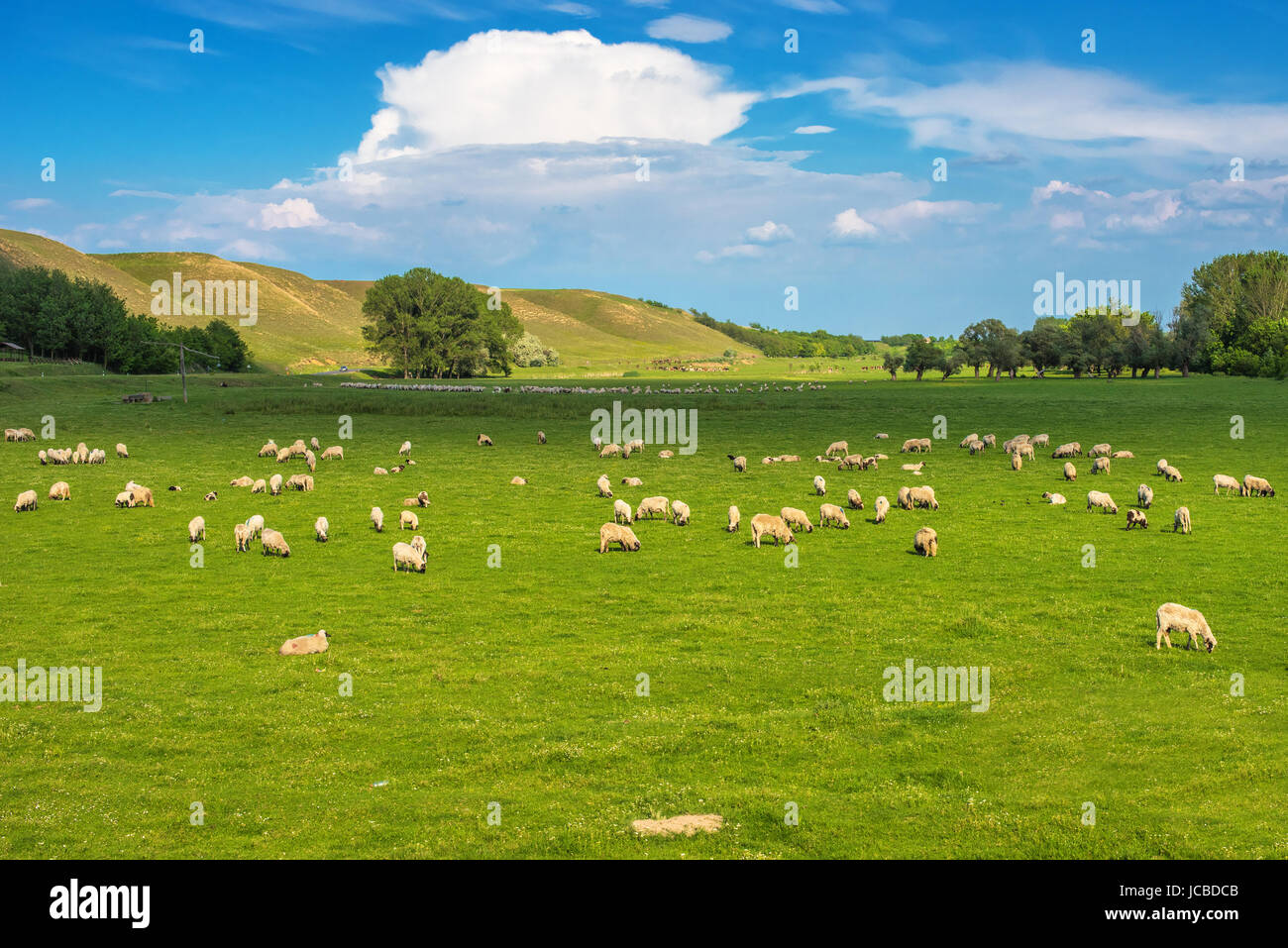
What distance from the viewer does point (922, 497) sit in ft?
129

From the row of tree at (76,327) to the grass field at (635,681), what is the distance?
98.9m

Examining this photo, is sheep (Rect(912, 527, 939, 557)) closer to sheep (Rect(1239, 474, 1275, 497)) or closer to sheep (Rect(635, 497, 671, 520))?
sheep (Rect(635, 497, 671, 520))

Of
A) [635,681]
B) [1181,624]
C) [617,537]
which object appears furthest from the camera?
[617,537]

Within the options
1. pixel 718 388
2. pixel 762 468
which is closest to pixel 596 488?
pixel 762 468

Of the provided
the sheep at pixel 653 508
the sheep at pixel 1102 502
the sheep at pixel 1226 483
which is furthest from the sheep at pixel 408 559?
the sheep at pixel 1226 483

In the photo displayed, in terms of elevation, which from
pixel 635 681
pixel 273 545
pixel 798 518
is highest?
pixel 798 518

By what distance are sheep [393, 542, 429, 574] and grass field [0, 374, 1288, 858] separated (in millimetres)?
504

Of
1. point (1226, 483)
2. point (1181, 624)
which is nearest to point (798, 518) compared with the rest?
point (1181, 624)

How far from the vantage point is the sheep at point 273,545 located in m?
31.4

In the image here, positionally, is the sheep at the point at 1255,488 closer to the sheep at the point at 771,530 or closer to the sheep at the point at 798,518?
the sheep at the point at 798,518

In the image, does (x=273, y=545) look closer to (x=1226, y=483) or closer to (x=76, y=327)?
(x=1226, y=483)

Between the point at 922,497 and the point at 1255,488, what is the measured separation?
14869mm

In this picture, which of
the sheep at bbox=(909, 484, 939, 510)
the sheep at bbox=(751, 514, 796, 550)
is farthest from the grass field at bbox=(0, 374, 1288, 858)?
the sheep at bbox=(909, 484, 939, 510)

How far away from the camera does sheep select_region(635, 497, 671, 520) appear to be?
1469 inches
